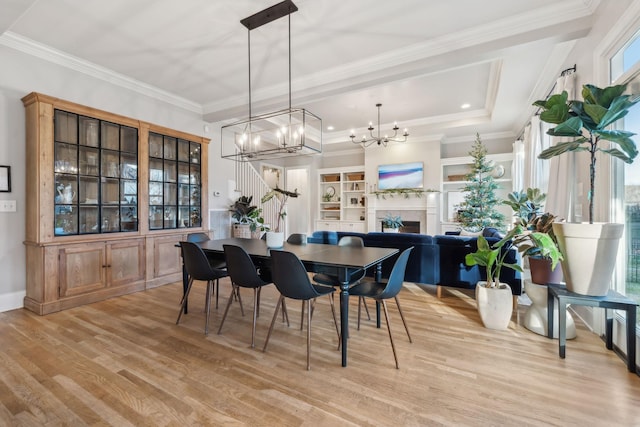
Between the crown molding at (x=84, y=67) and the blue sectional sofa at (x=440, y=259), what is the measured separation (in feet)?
12.5

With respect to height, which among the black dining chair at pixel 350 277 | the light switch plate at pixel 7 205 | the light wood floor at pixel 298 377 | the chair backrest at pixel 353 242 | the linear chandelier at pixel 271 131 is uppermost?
the linear chandelier at pixel 271 131

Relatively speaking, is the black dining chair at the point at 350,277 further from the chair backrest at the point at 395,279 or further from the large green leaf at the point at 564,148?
the large green leaf at the point at 564,148

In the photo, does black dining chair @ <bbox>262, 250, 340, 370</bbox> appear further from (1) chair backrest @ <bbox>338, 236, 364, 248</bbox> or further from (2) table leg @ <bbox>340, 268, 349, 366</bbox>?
(1) chair backrest @ <bbox>338, 236, 364, 248</bbox>

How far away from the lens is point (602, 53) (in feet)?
7.82

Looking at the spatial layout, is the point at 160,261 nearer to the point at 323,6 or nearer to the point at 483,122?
the point at 323,6

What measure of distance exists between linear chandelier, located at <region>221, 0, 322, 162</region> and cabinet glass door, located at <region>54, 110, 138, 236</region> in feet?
4.49

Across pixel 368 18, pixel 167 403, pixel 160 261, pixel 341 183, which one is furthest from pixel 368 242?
pixel 341 183

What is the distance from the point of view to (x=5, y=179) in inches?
123

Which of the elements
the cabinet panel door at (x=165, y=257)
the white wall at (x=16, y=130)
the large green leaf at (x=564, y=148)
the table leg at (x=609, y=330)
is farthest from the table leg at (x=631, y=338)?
the white wall at (x=16, y=130)

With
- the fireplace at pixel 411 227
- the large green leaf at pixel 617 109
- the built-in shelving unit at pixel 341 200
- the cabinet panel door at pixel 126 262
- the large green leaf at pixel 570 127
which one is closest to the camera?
the large green leaf at pixel 617 109

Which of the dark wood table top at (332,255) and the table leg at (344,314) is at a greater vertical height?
the dark wood table top at (332,255)

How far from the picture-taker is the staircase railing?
5.93 m

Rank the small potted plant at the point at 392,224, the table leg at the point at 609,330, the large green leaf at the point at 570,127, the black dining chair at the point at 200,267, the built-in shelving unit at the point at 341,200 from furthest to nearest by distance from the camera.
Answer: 1. the built-in shelving unit at the point at 341,200
2. the small potted plant at the point at 392,224
3. the black dining chair at the point at 200,267
4. the table leg at the point at 609,330
5. the large green leaf at the point at 570,127

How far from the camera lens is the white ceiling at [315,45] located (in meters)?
2.65
